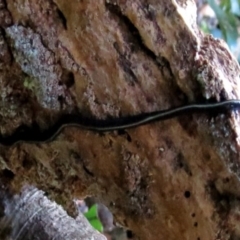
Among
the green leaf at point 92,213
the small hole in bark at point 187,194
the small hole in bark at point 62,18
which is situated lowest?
the green leaf at point 92,213

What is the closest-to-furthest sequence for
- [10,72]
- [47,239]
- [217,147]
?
[217,147]
[10,72]
[47,239]

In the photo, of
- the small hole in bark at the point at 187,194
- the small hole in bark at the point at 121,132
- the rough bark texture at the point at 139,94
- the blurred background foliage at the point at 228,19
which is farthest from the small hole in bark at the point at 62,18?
the blurred background foliage at the point at 228,19

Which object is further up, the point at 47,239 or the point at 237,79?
the point at 237,79

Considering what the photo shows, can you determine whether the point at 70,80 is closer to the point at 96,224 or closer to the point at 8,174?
the point at 8,174

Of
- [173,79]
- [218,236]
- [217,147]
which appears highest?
[173,79]

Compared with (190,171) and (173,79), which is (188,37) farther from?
(190,171)

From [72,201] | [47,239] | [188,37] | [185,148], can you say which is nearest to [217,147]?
[185,148]

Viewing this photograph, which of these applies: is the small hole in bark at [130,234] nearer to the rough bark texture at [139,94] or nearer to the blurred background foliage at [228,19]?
the rough bark texture at [139,94]

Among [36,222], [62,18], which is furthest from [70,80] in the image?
[36,222]
